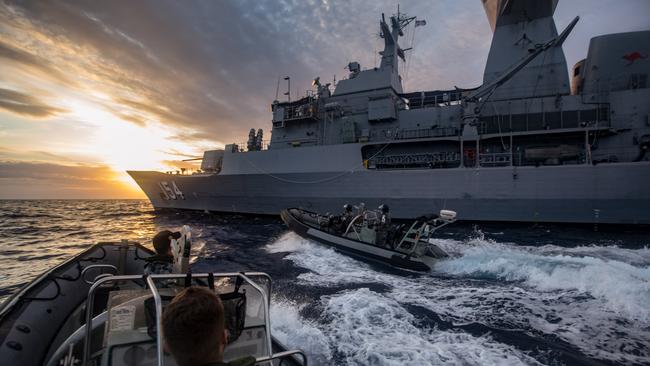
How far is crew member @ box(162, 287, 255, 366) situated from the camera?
121 cm

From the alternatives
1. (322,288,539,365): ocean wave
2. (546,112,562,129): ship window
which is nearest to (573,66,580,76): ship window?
(546,112,562,129): ship window

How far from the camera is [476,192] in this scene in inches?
626

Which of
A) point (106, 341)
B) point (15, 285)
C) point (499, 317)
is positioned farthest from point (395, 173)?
point (106, 341)

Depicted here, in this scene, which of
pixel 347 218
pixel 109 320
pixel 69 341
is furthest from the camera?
pixel 347 218

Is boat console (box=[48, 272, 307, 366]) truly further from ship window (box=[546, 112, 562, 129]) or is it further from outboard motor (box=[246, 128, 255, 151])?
outboard motor (box=[246, 128, 255, 151])

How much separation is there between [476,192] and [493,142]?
3.10m

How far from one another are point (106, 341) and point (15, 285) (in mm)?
6911

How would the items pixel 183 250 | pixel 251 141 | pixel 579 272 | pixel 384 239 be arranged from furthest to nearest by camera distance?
1. pixel 251 141
2. pixel 384 239
3. pixel 579 272
4. pixel 183 250

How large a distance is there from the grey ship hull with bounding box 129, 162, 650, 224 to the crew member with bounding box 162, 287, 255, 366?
16098 mm

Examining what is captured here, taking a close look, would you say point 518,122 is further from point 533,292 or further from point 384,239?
point 533,292

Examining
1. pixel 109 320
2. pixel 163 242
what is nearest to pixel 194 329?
pixel 109 320

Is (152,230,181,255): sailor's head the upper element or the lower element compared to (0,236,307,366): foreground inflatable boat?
upper

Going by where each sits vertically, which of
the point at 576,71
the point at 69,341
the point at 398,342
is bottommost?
the point at 398,342

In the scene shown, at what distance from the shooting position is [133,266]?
5031mm
